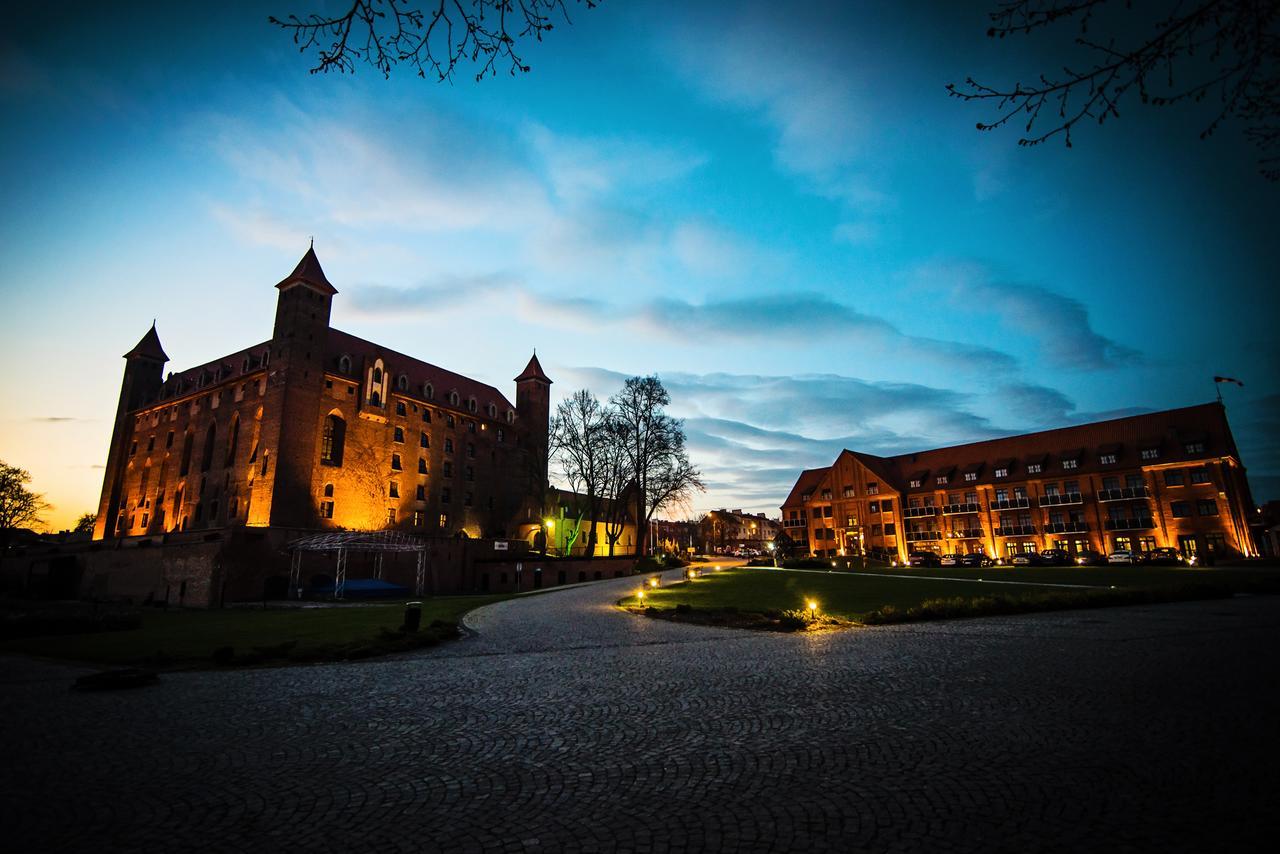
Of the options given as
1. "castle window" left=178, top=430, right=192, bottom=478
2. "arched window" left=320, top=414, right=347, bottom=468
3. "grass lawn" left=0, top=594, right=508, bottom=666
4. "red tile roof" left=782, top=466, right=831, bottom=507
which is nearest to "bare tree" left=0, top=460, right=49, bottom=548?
"castle window" left=178, top=430, right=192, bottom=478

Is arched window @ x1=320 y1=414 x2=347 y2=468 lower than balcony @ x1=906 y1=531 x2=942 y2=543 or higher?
higher

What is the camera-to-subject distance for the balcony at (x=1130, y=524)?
188ft

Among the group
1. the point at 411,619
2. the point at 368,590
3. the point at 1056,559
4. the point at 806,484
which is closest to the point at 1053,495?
the point at 1056,559

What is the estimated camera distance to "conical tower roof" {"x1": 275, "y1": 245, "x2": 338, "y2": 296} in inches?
2100

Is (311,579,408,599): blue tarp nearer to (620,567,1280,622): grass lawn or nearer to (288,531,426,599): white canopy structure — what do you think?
(288,531,426,599): white canopy structure

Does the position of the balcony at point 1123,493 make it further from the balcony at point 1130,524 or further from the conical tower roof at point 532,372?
the conical tower roof at point 532,372

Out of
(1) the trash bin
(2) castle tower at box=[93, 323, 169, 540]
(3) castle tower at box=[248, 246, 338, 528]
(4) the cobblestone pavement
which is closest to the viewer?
(4) the cobblestone pavement

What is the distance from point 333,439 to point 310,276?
15.6m

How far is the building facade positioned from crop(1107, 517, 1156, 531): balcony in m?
0.10

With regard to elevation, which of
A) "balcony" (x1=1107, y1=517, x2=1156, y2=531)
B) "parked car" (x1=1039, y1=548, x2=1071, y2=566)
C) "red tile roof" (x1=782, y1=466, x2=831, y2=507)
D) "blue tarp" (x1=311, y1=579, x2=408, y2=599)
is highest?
"red tile roof" (x1=782, y1=466, x2=831, y2=507)

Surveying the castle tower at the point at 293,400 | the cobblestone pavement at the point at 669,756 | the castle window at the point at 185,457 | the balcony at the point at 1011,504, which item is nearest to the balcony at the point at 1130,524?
the balcony at the point at 1011,504

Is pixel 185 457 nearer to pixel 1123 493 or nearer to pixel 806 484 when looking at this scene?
pixel 806 484

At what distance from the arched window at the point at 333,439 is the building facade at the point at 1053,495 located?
190 feet

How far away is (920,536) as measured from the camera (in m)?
75.6
